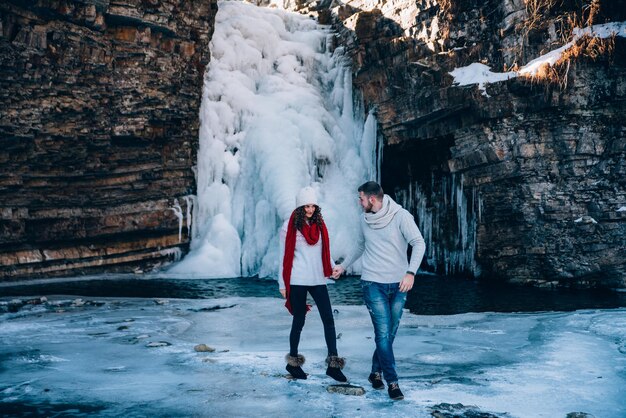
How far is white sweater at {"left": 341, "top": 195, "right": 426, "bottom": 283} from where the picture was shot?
489cm

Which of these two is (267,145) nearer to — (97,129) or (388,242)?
(97,129)

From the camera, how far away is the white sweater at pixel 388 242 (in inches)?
192

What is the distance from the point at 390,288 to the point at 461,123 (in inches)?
460

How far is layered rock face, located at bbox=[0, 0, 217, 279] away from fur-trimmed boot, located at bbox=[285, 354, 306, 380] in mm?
11839

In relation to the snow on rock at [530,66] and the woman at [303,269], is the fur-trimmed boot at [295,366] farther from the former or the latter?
the snow on rock at [530,66]

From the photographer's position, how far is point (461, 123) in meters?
15.6

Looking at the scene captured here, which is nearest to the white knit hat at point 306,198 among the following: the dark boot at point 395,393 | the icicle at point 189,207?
the dark boot at point 395,393

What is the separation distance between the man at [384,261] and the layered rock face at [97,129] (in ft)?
39.4

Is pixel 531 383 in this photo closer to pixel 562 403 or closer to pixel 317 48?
pixel 562 403

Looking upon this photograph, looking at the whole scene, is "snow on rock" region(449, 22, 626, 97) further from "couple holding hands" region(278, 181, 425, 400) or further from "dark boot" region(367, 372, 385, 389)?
"dark boot" region(367, 372, 385, 389)

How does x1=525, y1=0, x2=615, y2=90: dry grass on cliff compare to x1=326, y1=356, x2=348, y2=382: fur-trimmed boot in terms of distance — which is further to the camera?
x1=525, y1=0, x2=615, y2=90: dry grass on cliff

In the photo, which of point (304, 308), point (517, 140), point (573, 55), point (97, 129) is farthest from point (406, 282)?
point (97, 129)

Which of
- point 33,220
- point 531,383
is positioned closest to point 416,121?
point 33,220

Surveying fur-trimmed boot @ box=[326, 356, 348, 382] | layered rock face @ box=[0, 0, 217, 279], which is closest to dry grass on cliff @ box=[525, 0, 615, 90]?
layered rock face @ box=[0, 0, 217, 279]
